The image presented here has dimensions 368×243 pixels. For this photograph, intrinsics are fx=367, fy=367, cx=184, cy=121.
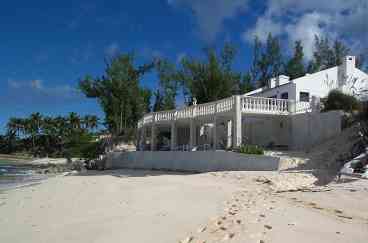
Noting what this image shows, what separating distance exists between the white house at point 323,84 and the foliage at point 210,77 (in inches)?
459

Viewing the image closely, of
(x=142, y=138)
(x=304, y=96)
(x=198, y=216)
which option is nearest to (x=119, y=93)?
(x=142, y=138)

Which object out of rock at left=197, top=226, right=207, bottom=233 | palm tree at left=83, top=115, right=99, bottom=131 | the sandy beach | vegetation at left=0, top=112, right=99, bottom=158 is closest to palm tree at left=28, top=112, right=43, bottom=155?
vegetation at left=0, top=112, right=99, bottom=158

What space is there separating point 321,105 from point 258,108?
12.0 feet

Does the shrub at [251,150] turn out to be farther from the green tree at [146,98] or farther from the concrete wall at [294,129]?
the green tree at [146,98]

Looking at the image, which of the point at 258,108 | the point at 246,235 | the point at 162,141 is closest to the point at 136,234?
the point at 246,235

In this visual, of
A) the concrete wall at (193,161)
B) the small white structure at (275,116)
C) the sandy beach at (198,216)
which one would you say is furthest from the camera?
the small white structure at (275,116)

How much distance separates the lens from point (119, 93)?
4056 centimetres

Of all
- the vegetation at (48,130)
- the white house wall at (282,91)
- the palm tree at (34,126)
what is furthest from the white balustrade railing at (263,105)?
the palm tree at (34,126)

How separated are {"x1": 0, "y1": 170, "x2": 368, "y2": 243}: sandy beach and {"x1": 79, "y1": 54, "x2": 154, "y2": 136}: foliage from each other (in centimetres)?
2902

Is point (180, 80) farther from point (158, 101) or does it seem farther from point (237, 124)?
point (237, 124)

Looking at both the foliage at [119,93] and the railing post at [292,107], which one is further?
the foliage at [119,93]

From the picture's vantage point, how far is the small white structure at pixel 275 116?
65.4 feet

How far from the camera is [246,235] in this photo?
5520 millimetres

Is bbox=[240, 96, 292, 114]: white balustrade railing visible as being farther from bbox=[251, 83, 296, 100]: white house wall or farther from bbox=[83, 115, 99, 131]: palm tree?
bbox=[83, 115, 99, 131]: palm tree
